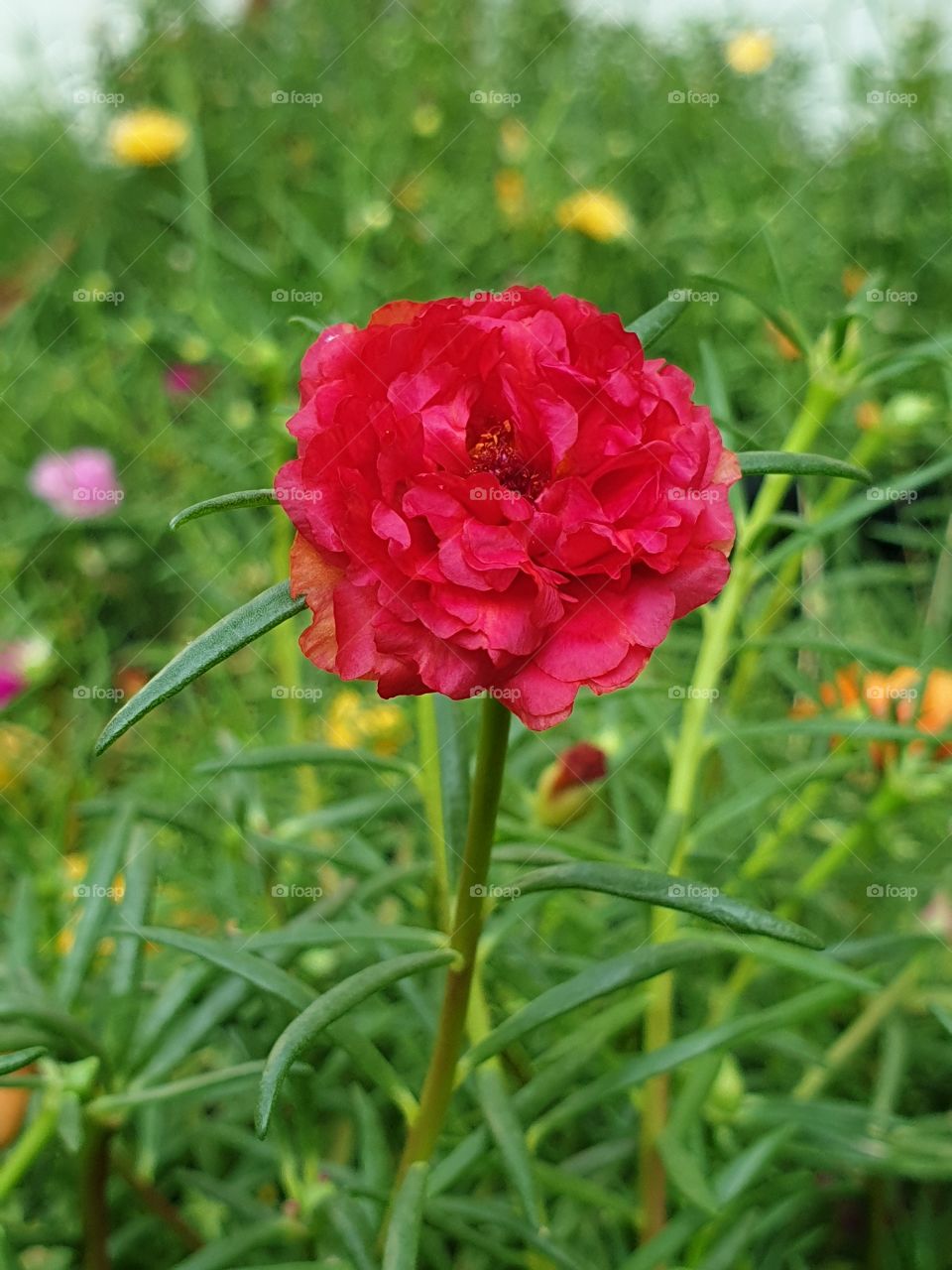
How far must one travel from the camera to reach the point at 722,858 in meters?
0.66

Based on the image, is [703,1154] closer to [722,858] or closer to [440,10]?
[722,858]

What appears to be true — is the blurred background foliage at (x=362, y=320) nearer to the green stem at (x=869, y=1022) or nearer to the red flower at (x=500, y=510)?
the green stem at (x=869, y=1022)

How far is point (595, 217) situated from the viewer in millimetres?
1451

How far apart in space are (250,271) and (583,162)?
88 cm

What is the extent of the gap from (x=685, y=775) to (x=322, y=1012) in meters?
0.28

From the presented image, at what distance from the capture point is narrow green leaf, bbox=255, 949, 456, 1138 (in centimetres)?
36

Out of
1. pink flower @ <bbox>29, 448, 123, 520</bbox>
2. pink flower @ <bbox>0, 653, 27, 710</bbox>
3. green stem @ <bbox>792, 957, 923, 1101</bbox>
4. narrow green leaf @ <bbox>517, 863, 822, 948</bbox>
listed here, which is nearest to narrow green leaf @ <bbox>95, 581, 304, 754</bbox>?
narrow green leaf @ <bbox>517, 863, 822, 948</bbox>

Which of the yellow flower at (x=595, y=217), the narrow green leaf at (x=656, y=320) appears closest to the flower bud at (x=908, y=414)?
the narrow green leaf at (x=656, y=320)

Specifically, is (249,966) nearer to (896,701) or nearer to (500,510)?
(500,510)

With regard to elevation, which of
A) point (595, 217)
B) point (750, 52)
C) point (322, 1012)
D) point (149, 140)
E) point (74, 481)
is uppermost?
point (750, 52)

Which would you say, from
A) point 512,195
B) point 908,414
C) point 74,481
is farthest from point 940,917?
point 512,195

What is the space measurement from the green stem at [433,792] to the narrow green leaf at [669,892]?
10 cm

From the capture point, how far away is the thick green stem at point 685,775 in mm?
580

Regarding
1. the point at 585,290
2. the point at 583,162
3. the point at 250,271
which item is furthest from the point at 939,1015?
the point at 583,162
